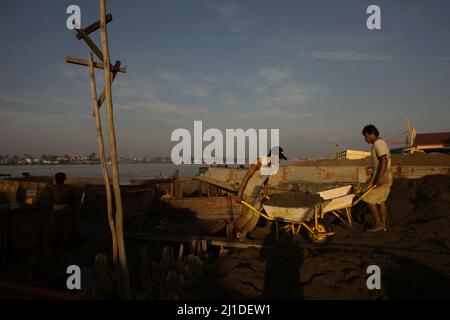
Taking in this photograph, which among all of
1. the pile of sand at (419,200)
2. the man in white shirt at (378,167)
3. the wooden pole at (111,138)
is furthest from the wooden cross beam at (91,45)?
the pile of sand at (419,200)

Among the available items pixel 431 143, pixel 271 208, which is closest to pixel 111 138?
pixel 271 208

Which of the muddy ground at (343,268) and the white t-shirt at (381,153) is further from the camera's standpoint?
the white t-shirt at (381,153)

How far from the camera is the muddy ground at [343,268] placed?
12.1ft

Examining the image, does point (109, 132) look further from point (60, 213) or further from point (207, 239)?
point (60, 213)

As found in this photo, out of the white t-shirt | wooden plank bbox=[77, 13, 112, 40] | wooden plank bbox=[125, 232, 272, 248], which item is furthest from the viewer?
the white t-shirt

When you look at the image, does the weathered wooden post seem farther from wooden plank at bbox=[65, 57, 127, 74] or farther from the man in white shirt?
the man in white shirt

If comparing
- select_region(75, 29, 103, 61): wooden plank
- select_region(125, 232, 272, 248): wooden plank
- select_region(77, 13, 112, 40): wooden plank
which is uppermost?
select_region(77, 13, 112, 40): wooden plank

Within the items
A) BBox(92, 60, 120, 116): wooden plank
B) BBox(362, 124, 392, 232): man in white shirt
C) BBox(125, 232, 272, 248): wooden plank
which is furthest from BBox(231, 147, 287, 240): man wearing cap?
BBox(92, 60, 120, 116): wooden plank

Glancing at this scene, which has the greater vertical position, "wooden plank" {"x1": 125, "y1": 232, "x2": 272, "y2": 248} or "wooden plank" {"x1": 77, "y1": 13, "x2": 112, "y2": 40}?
"wooden plank" {"x1": 77, "y1": 13, "x2": 112, "y2": 40}

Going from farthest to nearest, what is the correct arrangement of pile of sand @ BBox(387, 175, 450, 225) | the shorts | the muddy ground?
pile of sand @ BBox(387, 175, 450, 225), the shorts, the muddy ground

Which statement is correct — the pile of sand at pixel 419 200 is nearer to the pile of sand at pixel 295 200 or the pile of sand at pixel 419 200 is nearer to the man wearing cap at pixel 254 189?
the pile of sand at pixel 295 200

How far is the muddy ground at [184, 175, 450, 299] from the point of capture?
370 cm

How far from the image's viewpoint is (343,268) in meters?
4.23
